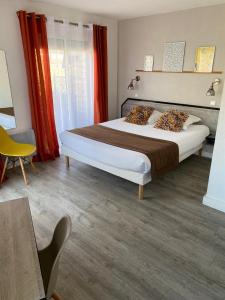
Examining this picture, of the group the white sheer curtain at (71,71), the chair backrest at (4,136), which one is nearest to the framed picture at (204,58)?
the white sheer curtain at (71,71)

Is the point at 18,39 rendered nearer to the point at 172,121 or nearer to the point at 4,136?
the point at 4,136

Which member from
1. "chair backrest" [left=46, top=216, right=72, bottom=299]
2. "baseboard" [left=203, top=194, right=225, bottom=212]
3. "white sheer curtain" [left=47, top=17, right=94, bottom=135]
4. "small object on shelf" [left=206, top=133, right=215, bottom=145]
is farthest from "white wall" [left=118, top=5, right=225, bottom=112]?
"chair backrest" [left=46, top=216, right=72, bottom=299]

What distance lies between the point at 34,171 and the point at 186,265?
2.69 metres

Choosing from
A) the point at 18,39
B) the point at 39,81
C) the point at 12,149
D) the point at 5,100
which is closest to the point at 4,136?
the point at 12,149

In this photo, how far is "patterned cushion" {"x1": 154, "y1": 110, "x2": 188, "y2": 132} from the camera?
3.86 meters

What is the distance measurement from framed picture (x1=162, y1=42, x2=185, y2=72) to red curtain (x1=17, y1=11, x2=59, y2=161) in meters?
2.17

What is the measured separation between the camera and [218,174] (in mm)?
2689

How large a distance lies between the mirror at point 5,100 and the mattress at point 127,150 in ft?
2.88

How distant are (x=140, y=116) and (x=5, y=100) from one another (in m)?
2.35

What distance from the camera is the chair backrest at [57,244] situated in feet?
3.85

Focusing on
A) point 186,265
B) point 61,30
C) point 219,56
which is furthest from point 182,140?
point 61,30

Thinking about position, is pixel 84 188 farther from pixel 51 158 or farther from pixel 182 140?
pixel 182 140

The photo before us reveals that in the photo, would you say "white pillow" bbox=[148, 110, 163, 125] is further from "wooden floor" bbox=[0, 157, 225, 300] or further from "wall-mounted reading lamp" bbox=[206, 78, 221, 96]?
"wooden floor" bbox=[0, 157, 225, 300]

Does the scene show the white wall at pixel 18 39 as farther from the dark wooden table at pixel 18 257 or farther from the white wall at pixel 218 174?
the white wall at pixel 218 174
